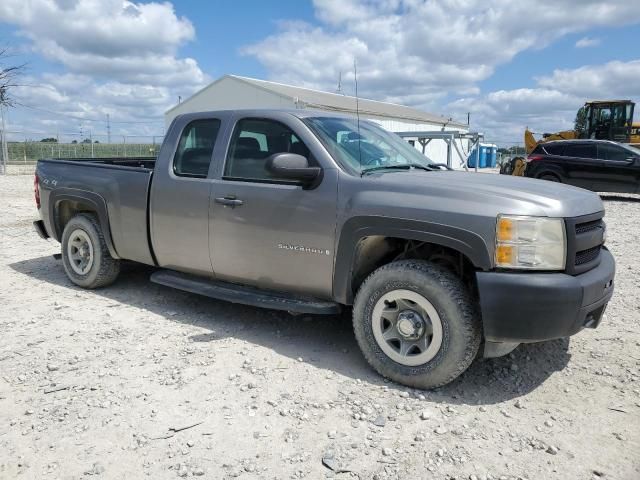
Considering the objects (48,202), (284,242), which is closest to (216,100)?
(48,202)

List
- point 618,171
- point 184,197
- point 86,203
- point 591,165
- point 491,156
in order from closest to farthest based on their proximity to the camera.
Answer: point 184,197 < point 86,203 < point 618,171 < point 591,165 < point 491,156

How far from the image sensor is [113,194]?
16.0ft

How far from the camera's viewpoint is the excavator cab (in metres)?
Answer: 22.0

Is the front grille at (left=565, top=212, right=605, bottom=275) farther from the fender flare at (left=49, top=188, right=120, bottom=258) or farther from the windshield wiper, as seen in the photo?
the fender flare at (left=49, top=188, right=120, bottom=258)

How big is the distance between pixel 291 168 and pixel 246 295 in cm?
115

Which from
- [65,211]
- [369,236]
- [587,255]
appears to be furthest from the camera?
[65,211]

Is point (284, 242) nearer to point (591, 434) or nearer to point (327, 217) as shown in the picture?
point (327, 217)

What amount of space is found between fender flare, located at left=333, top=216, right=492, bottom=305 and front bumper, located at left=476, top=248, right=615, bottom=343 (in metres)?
0.16

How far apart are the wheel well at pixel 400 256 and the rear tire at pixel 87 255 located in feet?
9.67

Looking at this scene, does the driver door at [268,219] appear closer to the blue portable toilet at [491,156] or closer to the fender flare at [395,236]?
the fender flare at [395,236]

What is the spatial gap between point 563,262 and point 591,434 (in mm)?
975

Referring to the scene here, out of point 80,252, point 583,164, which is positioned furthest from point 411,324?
point 583,164

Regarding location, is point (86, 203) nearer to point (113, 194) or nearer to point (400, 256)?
point (113, 194)

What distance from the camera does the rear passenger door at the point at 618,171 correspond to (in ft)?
43.8
